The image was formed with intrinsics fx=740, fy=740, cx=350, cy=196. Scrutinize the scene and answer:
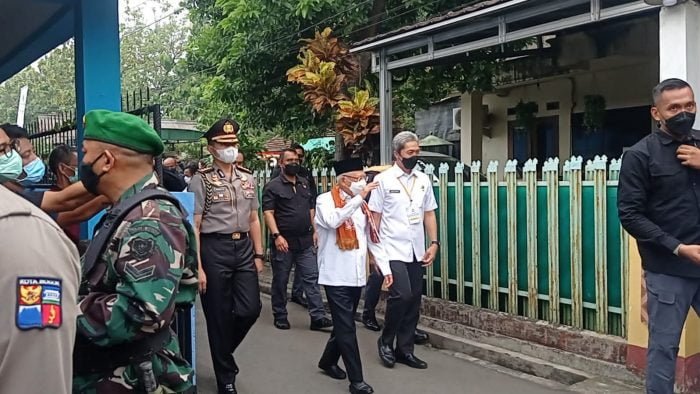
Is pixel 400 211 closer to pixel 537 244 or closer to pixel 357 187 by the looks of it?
pixel 357 187

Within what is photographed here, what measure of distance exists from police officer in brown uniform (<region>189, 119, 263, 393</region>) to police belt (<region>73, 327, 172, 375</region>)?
256 centimetres

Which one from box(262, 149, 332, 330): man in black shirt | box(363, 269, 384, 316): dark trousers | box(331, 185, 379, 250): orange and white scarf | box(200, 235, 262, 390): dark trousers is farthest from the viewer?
box(262, 149, 332, 330): man in black shirt

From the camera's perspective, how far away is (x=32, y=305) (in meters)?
1.24

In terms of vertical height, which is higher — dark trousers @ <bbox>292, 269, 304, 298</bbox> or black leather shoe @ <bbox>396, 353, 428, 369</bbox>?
dark trousers @ <bbox>292, 269, 304, 298</bbox>

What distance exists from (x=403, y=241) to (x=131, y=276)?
12.0ft

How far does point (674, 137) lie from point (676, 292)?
0.81 metres

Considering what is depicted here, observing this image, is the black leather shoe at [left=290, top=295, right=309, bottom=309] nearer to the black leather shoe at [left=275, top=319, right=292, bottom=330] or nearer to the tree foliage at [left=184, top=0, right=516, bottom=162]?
the black leather shoe at [left=275, top=319, right=292, bottom=330]

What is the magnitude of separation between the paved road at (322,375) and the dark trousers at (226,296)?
1.46 ft

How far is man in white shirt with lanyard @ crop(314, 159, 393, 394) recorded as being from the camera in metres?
5.05

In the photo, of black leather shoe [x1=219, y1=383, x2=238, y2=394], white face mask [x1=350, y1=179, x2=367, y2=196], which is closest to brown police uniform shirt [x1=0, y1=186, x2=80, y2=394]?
black leather shoe [x1=219, y1=383, x2=238, y2=394]

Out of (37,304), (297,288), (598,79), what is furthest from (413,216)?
(598,79)

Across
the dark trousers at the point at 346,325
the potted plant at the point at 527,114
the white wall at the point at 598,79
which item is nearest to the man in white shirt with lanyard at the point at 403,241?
the dark trousers at the point at 346,325

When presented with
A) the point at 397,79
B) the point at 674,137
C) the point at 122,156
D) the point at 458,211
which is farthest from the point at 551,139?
the point at 122,156

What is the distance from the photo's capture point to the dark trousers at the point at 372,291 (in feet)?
22.4
